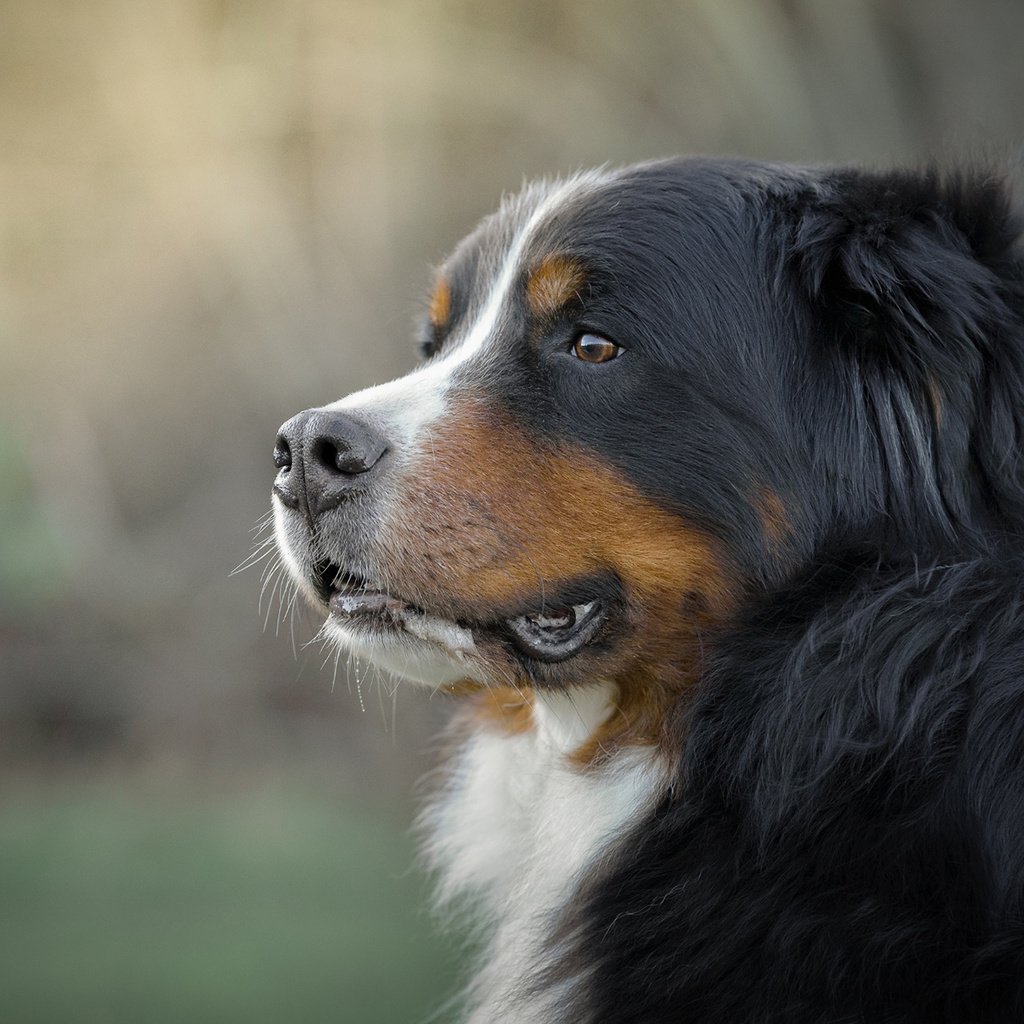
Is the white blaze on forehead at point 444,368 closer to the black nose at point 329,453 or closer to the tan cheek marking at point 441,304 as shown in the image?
the black nose at point 329,453

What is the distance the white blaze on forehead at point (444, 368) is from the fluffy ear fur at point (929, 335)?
620 millimetres

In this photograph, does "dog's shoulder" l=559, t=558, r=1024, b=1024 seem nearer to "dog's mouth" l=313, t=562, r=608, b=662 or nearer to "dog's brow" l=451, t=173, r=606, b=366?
"dog's mouth" l=313, t=562, r=608, b=662

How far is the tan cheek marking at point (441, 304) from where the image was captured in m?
3.17

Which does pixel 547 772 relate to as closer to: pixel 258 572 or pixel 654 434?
pixel 654 434

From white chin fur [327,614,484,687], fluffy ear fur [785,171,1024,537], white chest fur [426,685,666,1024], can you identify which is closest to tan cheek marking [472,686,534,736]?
white chest fur [426,685,666,1024]

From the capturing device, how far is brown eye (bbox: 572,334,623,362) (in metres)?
2.61

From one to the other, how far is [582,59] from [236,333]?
2835 millimetres

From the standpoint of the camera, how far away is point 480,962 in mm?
3045

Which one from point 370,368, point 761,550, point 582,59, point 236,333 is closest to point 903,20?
point 582,59

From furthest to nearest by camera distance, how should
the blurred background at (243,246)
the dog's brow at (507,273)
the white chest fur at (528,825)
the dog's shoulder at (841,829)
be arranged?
1. the blurred background at (243,246)
2. the dog's brow at (507,273)
3. the white chest fur at (528,825)
4. the dog's shoulder at (841,829)

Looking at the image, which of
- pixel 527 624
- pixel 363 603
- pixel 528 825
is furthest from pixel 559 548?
pixel 528 825

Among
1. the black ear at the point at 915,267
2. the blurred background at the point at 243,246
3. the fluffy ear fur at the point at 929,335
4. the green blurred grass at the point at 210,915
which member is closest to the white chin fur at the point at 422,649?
the fluffy ear fur at the point at 929,335

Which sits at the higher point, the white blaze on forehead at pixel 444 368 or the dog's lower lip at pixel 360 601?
the white blaze on forehead at pixel 444 368

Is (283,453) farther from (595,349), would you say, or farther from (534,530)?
(595,349)
